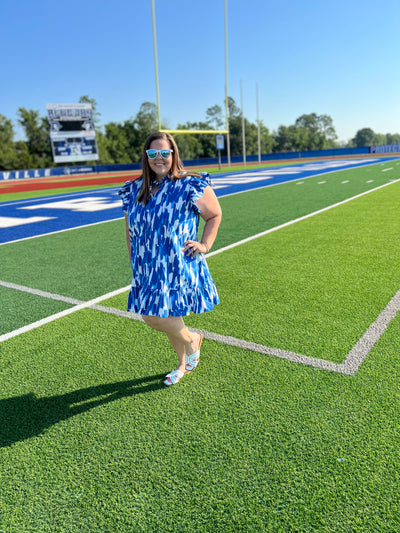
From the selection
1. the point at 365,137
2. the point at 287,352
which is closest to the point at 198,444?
the point at 287,352

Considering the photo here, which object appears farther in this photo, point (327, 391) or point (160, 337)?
point (160, 337)

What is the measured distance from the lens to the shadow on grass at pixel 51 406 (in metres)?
2.55

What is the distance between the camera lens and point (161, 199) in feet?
8.45

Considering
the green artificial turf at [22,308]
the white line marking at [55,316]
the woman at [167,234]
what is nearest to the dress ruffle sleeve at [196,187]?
the woman at [167,234]

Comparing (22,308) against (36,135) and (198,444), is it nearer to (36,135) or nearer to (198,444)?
(198,444)

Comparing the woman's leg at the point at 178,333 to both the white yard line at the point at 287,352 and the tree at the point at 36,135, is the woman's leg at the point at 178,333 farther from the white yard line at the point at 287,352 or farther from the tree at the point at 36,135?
the tree at the point at 36,135

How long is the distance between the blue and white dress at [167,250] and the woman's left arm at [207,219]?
41 millimetres

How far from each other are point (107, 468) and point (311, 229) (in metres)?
6.59

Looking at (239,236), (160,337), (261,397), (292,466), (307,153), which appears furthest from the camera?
(307,153)

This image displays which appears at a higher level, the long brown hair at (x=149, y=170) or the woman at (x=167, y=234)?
the long brown hair at (x=149, y=170)

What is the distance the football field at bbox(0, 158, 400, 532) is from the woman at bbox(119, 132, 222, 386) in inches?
26.4

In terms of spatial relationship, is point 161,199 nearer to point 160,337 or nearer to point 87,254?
point 160,337

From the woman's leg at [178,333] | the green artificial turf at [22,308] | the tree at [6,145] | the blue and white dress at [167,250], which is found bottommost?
the green artificial turf at [22,308]

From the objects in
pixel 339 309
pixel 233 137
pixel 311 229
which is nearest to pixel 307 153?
pixel 233 137
